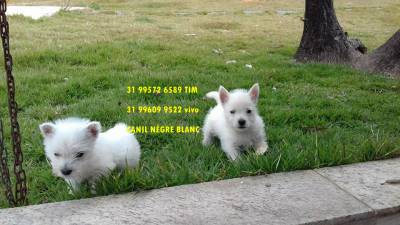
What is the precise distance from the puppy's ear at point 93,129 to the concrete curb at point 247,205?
1.70 ft

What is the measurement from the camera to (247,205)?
9.07 ft

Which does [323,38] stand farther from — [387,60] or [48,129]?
[48,129]

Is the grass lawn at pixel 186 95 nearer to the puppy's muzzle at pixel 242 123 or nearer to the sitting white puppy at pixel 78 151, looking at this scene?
the sitting white puppy at pixel 78 151

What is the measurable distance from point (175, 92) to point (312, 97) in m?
1.76

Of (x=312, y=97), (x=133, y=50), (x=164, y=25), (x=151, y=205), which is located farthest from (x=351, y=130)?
(x=164, y=25)

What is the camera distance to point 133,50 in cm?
841

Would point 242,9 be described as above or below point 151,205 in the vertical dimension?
above

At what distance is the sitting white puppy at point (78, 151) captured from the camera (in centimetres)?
307

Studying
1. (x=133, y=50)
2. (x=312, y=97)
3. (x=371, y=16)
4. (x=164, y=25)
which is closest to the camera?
(x=312, y=97)

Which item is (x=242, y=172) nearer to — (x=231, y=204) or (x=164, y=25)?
(x=231, y=204)

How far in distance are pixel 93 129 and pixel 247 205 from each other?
1.19 m

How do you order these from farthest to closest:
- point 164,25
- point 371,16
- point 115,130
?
1. point 371,16
2. point 164,25
3. point 115,130

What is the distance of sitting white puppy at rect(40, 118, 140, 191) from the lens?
3074 mm

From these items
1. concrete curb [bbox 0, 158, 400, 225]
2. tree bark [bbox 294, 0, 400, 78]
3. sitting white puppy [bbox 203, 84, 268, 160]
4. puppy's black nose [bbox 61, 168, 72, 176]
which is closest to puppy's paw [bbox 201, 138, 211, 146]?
sitting white puppy [bbox 203, 84, 268, 160]
